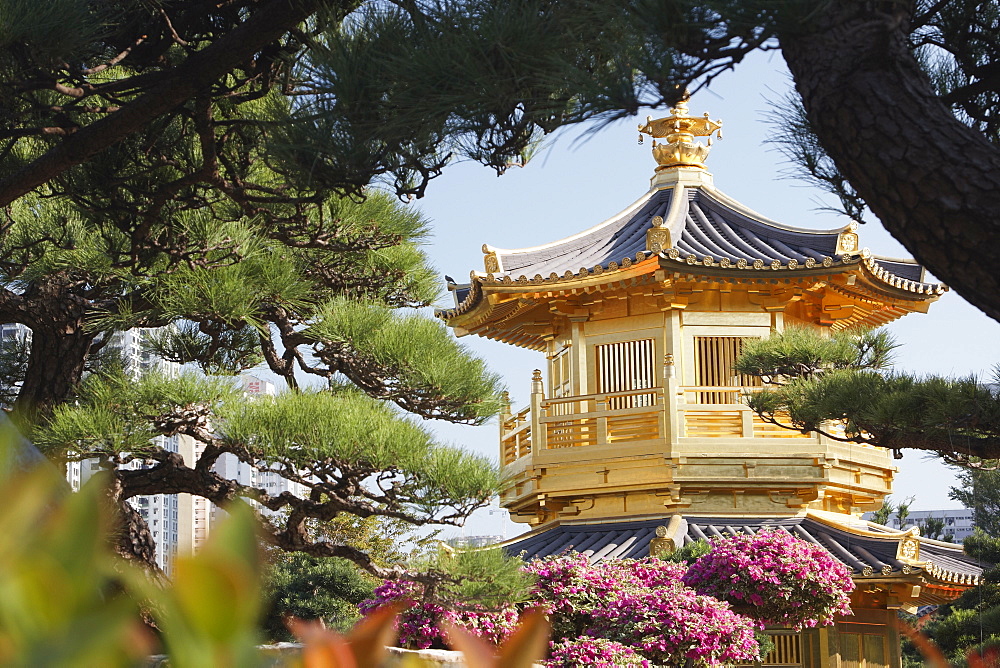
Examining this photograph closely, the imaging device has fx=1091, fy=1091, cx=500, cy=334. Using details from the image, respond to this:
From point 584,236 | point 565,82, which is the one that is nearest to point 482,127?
point 565,82

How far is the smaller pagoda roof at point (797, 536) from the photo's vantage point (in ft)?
30.9

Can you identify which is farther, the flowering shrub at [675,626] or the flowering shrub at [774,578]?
the flowering shrub at [774,578]

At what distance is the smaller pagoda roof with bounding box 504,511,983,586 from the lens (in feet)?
30.9

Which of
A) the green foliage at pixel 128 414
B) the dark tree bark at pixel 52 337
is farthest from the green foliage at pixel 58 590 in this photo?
the dark tree bark at pixel 52 337

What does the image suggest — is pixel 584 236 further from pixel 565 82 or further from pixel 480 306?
pixel 565 82

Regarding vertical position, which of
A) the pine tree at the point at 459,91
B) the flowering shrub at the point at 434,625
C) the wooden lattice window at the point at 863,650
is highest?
the pine tree at the point at 459,91

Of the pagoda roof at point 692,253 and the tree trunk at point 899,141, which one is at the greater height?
the pagoda roof at point 692,253

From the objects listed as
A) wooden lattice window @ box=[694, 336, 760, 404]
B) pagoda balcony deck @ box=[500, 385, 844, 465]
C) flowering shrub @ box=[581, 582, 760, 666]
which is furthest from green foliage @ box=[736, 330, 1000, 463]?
wooden lattice window @ box=[694, 336, 760, 404]

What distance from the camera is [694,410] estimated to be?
33.0 feet

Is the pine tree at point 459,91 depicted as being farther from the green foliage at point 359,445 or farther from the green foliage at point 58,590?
the green foliage at point 58,590

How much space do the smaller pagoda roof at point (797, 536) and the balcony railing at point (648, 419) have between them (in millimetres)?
791

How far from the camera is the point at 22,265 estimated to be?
551 cm

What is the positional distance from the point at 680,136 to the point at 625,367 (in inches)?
105

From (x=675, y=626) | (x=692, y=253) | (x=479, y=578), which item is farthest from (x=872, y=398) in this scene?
(x=692, y=253)
